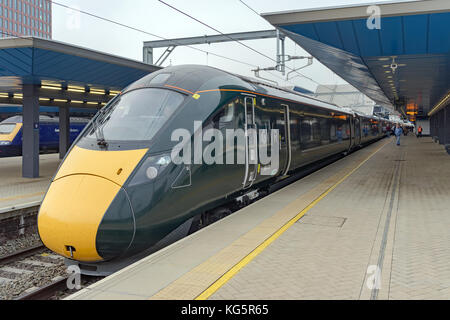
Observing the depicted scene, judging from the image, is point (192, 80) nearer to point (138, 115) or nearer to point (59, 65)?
point (138, 115)

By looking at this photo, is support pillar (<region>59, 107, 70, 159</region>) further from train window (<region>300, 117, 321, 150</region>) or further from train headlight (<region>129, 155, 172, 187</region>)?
train headlight (<region>129, 155, 172, 187</region>)

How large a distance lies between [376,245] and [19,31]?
10918 cm

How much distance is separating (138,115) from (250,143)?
2788 mm

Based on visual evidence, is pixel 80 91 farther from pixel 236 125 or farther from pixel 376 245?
pixel 376 245

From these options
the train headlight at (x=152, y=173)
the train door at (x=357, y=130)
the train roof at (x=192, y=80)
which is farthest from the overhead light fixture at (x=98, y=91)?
the train door at (x=357, y=130)

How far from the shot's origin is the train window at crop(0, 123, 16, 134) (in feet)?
91.2

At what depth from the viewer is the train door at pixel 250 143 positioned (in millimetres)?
8672

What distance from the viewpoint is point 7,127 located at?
28.0m

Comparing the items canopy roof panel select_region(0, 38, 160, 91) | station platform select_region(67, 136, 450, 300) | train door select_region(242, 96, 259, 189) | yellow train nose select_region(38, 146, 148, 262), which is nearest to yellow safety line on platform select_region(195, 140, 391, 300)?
station platform select_region(67, 136, 450, 300)

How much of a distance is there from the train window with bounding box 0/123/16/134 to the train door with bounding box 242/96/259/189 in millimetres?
23967

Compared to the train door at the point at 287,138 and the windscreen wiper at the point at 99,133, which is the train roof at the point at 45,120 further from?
the windscreen wiper at the point at 99,133

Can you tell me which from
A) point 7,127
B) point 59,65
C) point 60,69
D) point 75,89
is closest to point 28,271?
point 59,65
